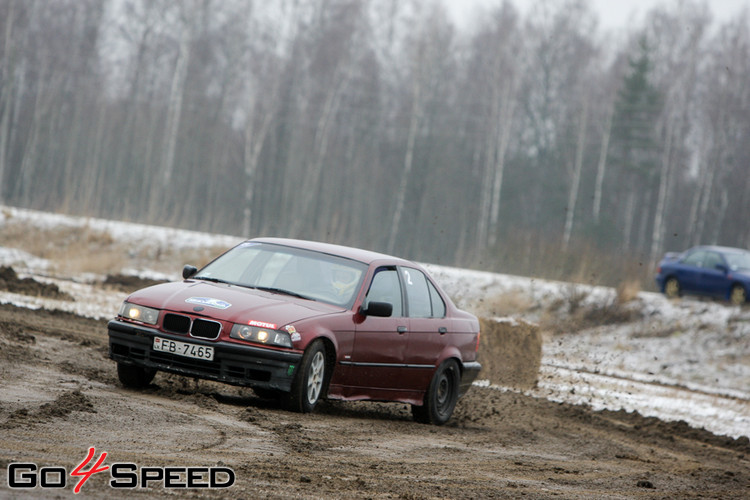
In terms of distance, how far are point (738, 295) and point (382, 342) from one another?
1772 centimetres

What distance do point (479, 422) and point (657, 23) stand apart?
4627 centimetres

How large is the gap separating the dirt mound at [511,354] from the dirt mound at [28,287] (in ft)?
23.8

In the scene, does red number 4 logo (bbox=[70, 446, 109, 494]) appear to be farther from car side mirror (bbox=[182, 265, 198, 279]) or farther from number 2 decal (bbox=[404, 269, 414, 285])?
number 2 decal (bbox=[404, 269, 414, 285])

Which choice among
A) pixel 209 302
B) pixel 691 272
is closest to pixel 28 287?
pixel 209 302

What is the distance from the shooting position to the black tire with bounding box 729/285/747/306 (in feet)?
77.4

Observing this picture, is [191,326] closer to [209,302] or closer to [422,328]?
[209,302]

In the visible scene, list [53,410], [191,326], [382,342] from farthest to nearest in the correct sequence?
[382,342] → [191,326] → [53,410]

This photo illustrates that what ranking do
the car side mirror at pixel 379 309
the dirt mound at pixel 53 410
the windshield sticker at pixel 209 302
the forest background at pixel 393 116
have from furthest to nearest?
the forest background at pixel 393 116, the car side mirror at pixel 379 309, the windshield sticker at pixel 209 302, the dirt mound at pixel 53 410

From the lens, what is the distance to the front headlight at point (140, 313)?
776cm

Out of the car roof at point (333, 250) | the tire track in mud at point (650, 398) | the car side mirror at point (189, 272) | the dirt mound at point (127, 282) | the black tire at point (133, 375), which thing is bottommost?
the tire track in mud at point (650, 398)

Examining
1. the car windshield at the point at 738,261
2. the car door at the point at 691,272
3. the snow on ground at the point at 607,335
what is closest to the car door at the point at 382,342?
the snow on ground at the point at 607,335

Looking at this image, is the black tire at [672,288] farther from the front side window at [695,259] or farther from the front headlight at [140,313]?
the front headlight at [140,313]

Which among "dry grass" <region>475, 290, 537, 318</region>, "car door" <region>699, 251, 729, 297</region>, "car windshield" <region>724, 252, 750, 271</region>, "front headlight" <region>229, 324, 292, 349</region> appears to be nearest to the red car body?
"front headlight" <region>229, 324, 292, 349</region>

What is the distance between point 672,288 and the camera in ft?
84.5
